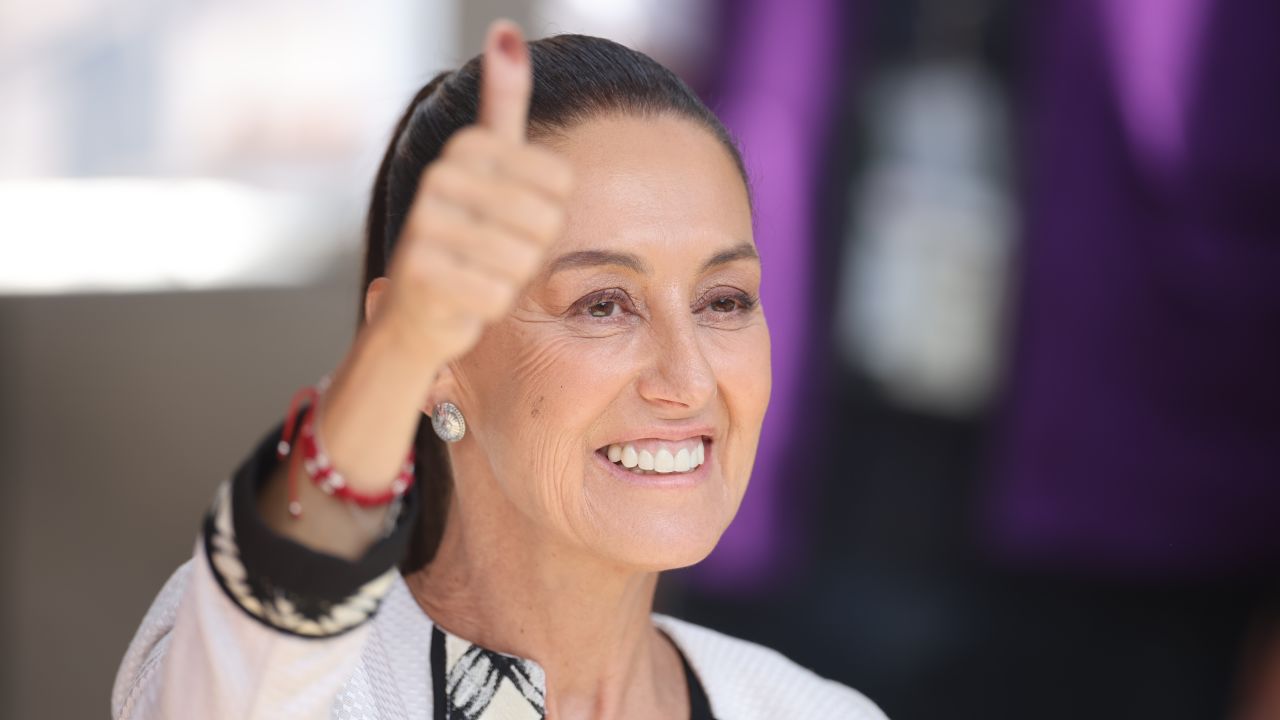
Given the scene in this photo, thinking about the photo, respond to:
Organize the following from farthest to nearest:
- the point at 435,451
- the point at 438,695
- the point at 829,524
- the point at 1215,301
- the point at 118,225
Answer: the point at 829,524 → the point at 118,225 → the point at 1215,301 → the point at 435,451 → the point at 438,695

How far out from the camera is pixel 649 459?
1.71 m

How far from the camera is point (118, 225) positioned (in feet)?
10.8

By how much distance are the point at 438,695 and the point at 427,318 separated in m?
0.72

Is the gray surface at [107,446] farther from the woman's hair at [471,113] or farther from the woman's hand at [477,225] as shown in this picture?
the woman's hand at [477,225]

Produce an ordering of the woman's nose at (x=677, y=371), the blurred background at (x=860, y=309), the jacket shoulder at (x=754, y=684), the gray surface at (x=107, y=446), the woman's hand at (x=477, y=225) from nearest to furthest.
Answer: the woman's hand at (x=477, y=225) < the woman's nose at (x=677, y=371) < the jacket shoulder at (x=754, y=684) < the blurred background at (x=860, y=309) < the gray surface at (x=107, y=446)

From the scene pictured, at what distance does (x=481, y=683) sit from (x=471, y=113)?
26.9 inches

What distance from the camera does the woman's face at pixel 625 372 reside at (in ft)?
5.58

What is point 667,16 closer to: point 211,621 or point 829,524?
point 829,524

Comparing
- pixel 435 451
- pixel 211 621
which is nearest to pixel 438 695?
pixel 435 451

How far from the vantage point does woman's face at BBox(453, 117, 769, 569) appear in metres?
1.70

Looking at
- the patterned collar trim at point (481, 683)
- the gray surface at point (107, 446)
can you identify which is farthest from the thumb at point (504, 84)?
the gray surface at point (107, 446)

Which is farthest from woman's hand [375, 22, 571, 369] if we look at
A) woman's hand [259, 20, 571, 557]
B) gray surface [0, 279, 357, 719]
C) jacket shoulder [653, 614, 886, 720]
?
gray surface [0, 279, 357, 719]

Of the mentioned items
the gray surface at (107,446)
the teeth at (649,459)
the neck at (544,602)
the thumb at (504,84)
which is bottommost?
the gray surface at (107,446)

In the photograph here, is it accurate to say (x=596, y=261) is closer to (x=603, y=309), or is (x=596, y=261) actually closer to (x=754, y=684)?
(x=603, y=309)
